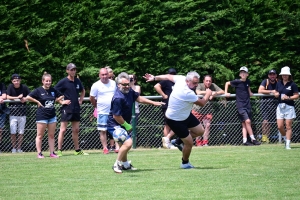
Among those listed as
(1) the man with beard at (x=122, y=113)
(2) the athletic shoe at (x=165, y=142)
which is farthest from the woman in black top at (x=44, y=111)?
(1) the man with beard at (x=122, y=113)

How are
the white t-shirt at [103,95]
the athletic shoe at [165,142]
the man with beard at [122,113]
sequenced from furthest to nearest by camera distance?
1. the athletic shoe at [165,142]
2. the white t-shirt at [103,95]
3. the man with beard at [122,113]

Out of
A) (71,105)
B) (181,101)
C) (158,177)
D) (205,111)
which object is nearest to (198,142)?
(205,111)

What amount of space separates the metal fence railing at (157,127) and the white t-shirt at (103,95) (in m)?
1.47

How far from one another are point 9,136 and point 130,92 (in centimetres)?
620

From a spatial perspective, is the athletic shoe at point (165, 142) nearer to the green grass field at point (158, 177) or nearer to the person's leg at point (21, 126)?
the green grass field at point (158, 177)

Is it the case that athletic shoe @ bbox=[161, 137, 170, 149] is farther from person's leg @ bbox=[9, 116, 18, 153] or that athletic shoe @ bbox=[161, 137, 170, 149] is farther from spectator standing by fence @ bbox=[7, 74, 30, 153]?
person's leg @ bbox=[9, 116, 18, 153]

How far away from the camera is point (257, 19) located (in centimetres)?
1959

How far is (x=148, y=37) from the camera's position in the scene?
19016 mm

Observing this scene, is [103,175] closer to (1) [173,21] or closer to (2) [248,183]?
(2) [248,183]

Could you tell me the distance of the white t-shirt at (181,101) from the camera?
1198cm

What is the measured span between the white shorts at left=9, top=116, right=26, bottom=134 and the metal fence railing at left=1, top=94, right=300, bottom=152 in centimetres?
23

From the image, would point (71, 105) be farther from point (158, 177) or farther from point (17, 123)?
point (158, 177)

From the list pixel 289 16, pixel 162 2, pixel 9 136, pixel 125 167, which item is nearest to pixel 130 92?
pixel 125 167

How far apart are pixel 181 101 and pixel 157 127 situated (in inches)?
241
